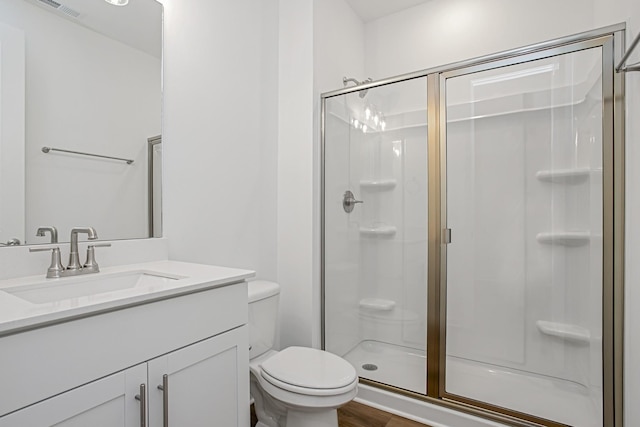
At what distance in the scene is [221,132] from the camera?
1734 millimetres

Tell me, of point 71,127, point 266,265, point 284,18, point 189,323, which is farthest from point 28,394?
point 284,18

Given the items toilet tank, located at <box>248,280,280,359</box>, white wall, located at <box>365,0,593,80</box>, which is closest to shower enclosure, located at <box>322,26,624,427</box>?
toilet tank, located at <box>248,280,280,359</box>

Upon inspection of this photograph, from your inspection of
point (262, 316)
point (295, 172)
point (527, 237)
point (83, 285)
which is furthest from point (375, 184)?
point (83, 285)

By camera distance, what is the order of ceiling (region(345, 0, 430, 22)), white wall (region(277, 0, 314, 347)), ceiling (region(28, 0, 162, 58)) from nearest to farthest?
ceiling (region(28, 0, 162, 58)) → white wall (region(277, 0, 314, 347)) → ceiling (region(345, 0, 430, 22))

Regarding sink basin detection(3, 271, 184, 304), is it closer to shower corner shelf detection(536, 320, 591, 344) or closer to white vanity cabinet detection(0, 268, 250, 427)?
white vanity cabinet detection(0, 268, 250, 427)

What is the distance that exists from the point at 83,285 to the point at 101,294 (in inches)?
11.1

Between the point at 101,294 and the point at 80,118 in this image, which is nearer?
the point at 101,294

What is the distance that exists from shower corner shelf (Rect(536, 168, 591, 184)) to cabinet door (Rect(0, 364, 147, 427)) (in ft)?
6.30

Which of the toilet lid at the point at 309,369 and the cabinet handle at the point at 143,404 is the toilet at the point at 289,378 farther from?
the cabinet handle at the point at 143,404

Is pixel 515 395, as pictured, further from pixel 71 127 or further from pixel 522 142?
pixel 71 127

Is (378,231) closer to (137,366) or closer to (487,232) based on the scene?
(487,232)

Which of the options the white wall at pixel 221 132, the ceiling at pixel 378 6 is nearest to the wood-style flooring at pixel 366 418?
the white wall at pixel 221 132

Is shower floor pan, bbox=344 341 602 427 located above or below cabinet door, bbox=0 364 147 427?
below

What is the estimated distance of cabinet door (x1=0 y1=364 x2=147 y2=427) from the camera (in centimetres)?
71
